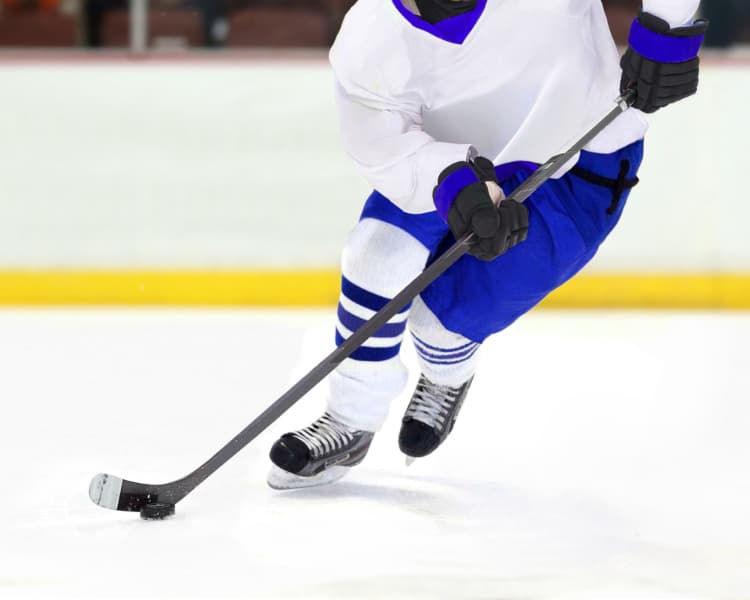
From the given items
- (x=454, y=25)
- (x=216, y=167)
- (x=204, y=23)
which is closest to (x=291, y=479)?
(x=454, y=25)

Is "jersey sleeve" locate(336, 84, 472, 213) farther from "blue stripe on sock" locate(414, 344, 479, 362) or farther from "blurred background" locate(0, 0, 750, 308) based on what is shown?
"blurred background" locate(0, 0, 750, 308)

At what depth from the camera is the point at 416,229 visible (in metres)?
2.07

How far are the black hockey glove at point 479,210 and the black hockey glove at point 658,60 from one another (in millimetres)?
271

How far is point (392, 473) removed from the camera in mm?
2309

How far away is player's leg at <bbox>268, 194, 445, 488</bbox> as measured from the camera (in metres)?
2.06

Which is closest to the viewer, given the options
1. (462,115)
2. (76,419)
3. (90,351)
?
(462,115)

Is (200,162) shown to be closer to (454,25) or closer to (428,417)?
(428,417)

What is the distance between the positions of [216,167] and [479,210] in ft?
6.78

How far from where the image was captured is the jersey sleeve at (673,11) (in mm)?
1984

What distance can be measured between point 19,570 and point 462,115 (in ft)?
2.80

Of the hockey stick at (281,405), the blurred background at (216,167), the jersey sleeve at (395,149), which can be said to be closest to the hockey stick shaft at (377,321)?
the hockey stick at (281,405)

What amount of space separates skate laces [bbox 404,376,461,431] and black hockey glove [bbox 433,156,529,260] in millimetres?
413

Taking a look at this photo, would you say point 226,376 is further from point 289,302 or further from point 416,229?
point 416,229

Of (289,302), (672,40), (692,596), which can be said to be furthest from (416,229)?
(289,302)
